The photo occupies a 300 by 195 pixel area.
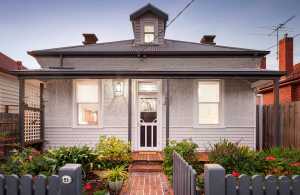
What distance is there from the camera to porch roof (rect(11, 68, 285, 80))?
778 centimetres

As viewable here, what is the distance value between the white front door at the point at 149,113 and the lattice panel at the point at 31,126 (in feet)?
12.3

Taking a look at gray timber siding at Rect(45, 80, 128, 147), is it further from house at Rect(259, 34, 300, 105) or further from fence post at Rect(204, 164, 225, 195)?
house at Rect(259, 34, 300, 105)

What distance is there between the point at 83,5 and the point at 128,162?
889cm

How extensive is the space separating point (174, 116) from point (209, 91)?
5.60 ft

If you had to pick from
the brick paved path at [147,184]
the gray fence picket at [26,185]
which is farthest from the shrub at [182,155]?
the gray fence picket at [26,185]

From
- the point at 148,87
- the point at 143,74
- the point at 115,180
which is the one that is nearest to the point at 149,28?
the point at 148,87

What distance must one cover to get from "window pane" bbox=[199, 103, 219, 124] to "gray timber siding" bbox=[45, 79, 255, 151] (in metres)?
0.26

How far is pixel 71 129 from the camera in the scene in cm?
901

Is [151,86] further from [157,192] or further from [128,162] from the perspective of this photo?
[157,192]

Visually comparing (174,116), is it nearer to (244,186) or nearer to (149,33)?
(149,33)

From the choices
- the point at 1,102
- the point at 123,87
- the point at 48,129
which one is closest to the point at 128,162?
the point at 123,87

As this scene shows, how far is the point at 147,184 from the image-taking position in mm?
5598

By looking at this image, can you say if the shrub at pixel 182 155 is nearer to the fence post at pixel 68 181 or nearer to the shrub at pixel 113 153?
the shrub at pixel 113 153

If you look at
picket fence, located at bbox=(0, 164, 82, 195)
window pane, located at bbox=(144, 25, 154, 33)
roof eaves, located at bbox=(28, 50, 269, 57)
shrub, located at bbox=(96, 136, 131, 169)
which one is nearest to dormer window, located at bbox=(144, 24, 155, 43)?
window pane, located at bbox=(144, 25, 154, 33)
